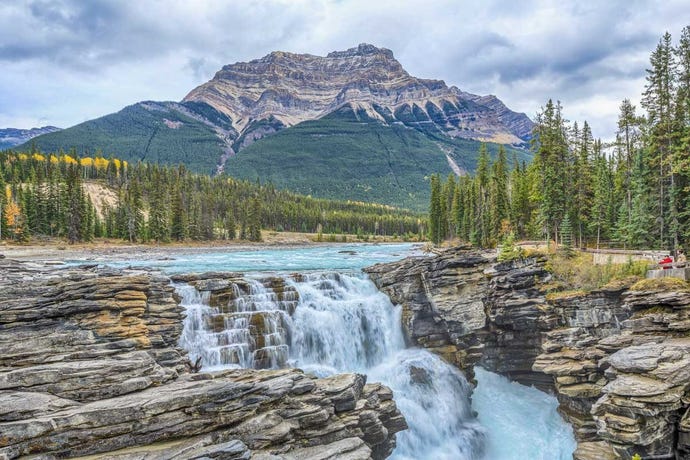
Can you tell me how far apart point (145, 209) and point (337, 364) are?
105 m

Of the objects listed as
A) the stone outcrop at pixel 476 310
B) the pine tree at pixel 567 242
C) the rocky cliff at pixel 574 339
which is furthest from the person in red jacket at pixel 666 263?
the stone outcrop at pixel 476 310

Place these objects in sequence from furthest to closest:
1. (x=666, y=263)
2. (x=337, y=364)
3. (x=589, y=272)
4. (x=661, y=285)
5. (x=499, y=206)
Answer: (x=499, y=206) < (x=589, y=272) < (x=337, y=364) < (x=666, y=263) < (x=661, y=285)

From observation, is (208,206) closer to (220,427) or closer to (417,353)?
(417,353)

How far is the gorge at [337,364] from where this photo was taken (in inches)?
510

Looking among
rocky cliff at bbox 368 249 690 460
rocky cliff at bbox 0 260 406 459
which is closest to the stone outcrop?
rocky cliff at bbox 368 249 690 460

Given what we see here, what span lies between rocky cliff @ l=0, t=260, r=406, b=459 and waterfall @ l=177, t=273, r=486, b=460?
339 centimetres

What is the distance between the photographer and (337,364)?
26516mm

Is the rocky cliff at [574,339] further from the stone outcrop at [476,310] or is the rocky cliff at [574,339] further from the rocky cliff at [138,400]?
the rocky cliff at [138,400]

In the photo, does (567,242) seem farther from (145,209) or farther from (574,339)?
(145,209)

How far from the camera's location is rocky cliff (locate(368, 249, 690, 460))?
54.1 ft

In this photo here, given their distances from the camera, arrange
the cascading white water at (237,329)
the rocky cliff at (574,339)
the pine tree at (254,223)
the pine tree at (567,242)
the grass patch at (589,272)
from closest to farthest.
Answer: the rocky cliff at (574,339), the cascading white water at (237,329), the grass patch at (589,272), the pine tree at (567,242), the pine tree at (254,223)

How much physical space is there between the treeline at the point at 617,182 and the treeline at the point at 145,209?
71.5 metres

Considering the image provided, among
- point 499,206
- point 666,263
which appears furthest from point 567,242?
point 499,206

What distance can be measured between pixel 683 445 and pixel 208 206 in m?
109
